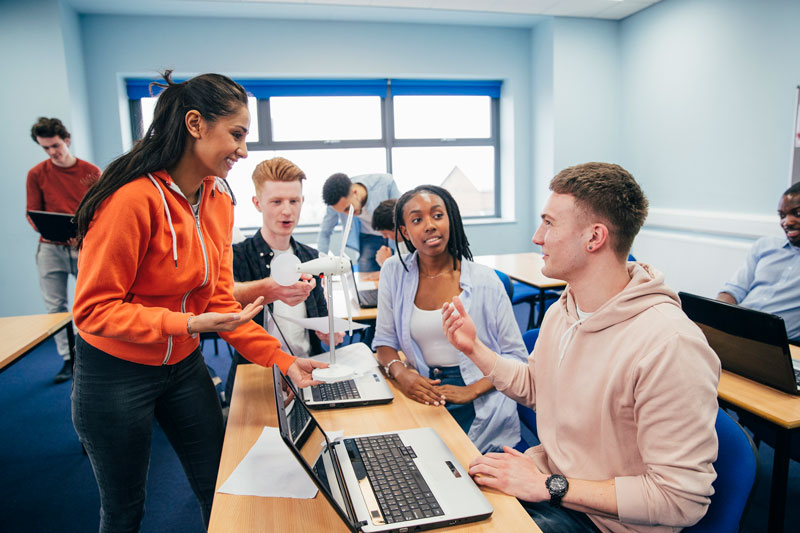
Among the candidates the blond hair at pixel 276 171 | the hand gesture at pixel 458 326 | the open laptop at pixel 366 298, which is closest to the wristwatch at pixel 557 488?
the hand gesture at pixel 458 326

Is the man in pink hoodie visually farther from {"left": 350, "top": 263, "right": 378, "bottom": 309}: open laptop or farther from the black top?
{"left": 350, "top": 263, "right": 378, "bottom": 309}: open laptop

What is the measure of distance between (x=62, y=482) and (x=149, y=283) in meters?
1.98

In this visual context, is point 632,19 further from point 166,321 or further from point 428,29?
point 166,321

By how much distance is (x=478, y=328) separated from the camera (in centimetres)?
179

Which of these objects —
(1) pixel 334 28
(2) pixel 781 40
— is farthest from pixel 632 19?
(1) pixel 334 28

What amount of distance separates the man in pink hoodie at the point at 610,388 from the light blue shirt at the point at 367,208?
284 centimetres

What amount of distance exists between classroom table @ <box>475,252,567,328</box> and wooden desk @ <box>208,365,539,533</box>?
5.81 ft

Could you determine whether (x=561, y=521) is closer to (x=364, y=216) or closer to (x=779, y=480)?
(x=779, y=480)

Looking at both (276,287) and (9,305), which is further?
(9,305)

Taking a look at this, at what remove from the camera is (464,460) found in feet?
3.84

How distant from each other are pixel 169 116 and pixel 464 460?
1.12 metres

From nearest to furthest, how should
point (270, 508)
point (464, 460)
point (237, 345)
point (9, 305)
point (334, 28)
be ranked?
point (270, 508) → point (464, 460) → point (237, 345) → point (9, 305) → point (334, 28)

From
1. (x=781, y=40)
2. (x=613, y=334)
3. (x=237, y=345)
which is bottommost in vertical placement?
(x=237, y=345)

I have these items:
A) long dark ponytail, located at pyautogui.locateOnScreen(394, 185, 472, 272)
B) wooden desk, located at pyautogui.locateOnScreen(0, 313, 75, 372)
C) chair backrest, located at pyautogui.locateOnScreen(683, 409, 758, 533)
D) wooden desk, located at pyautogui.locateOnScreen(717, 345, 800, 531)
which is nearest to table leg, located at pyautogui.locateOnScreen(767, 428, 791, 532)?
wooden desk, located at pyautogui.locateOnScreen(717, 345, 800, 531)
